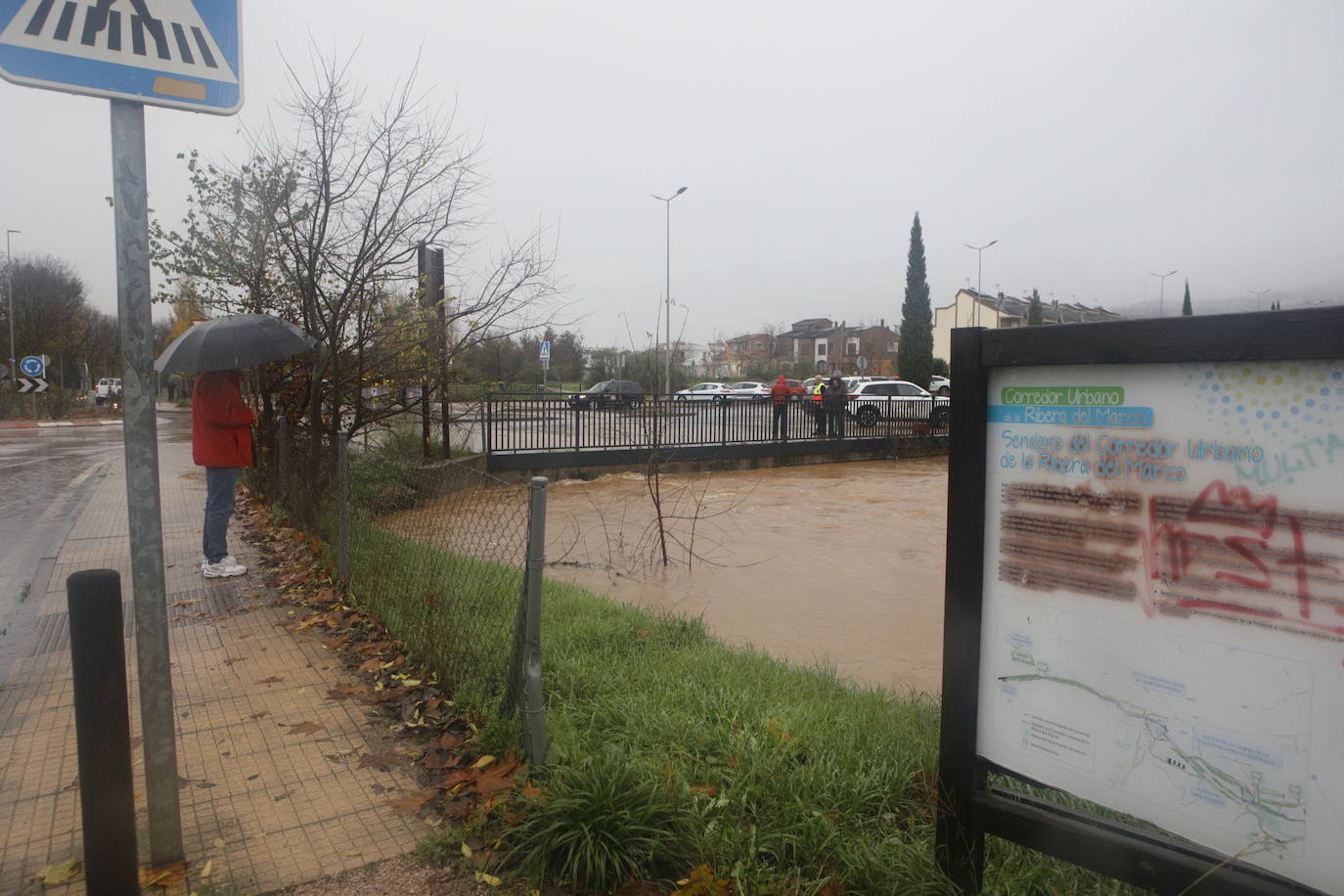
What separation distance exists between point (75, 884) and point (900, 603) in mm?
6682

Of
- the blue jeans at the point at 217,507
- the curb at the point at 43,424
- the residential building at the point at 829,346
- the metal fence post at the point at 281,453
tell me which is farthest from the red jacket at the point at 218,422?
the residential building at the point at 829,346

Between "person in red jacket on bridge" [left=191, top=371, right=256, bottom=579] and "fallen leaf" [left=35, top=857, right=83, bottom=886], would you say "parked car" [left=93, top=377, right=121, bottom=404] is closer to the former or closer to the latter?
"person in red jacket on bridge" [left=191, top=371, right=256, bottom=579]

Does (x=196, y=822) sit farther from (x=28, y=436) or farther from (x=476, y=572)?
(x=28, y=436)

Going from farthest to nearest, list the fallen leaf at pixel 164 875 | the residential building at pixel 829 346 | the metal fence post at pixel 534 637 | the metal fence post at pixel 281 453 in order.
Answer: the residential building at pixel 829 346 < the metal fence post at pixel 281 453 < the metal fence post at pixel 534 637 < the fallen leaf at pixel 164 875

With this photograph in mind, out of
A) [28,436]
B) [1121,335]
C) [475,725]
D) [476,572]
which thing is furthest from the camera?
[28,436]

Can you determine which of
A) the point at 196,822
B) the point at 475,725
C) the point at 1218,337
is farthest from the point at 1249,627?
the point at 196,822

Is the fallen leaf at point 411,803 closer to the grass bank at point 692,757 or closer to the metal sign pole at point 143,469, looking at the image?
the grass bank at point 692,757

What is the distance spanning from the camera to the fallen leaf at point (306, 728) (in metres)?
3.71

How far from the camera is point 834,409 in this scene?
2188cm

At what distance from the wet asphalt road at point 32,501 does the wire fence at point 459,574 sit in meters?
1.94

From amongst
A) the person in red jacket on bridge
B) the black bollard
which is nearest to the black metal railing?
the person in red jacket on bridge

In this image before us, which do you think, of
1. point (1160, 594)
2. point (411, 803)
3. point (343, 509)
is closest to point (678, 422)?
point (343, 509)

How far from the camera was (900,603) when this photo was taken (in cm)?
802

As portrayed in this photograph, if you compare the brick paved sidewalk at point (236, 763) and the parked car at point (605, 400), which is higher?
the parked car at point (605, 400)
